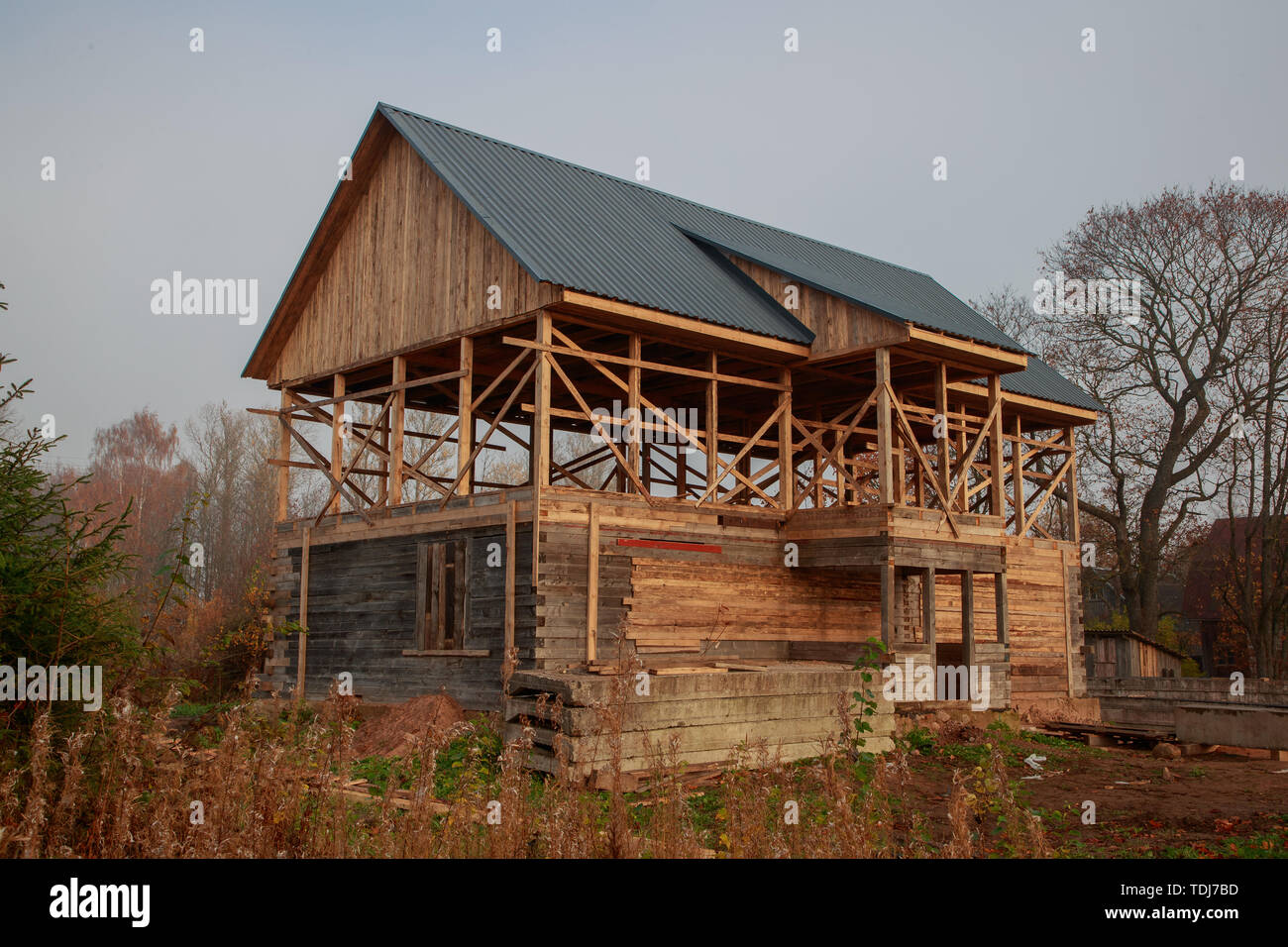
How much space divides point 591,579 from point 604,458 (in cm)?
749

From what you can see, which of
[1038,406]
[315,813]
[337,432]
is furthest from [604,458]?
[315,813]

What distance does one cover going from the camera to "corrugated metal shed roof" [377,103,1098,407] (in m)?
19.5

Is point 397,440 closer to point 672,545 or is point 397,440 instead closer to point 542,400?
point 542,400

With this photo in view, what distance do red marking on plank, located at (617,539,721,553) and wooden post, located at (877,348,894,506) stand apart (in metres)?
3.10

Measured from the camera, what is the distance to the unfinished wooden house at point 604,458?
18422 millimetres

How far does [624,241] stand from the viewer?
22.1 meters

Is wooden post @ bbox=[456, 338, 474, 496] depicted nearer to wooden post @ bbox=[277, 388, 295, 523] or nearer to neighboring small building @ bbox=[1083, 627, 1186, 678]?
wooden post @ bbox=[277, 388, 295, 523]

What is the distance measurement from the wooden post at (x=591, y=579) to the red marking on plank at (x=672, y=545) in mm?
634

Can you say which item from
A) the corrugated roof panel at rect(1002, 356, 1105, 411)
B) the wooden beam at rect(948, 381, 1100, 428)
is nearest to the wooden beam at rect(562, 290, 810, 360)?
the wooden beam at rect(948, 381, 1100, 428)

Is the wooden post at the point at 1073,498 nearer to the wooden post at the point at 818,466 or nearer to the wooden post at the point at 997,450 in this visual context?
the wooden post at the point at 997,450

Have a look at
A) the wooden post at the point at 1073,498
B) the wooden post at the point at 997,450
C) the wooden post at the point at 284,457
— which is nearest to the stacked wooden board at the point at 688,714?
the wooden post at the point at 997,450
